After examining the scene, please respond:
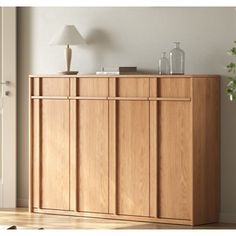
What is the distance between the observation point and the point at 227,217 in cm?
502

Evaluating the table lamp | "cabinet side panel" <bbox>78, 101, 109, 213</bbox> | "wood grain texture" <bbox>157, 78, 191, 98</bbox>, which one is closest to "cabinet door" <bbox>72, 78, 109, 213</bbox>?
"cabinet side panel" <bbox>78, 101, 109, 213</bbox>

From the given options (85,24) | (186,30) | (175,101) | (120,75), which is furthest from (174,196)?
(85,24)

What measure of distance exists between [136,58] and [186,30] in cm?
49

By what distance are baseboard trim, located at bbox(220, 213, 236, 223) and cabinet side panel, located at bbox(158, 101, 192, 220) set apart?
38cm

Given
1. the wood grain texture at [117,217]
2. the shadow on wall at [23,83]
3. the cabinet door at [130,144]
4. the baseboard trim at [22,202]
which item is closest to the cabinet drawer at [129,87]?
the cabinet door at [130,144]

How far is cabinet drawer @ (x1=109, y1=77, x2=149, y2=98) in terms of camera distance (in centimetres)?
490

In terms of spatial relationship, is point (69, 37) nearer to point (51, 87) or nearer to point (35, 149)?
point (51, 87)

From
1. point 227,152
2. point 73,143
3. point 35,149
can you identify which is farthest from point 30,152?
point 227,152

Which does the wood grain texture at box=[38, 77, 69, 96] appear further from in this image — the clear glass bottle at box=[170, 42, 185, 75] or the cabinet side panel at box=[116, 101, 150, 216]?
the clear glass bottle at box=[170, 42, 185, 75]

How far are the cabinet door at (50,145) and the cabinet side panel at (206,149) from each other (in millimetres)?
1154

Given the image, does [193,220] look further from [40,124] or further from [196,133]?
[40,124]

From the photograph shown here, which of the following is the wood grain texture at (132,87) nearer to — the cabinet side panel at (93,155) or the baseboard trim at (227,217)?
the cabinet side panel at (93,155)

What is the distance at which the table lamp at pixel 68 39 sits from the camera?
5.33 m

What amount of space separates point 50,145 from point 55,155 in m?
0.10
